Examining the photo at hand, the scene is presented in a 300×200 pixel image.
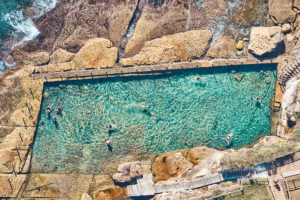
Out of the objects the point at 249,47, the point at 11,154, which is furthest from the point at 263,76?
the point at 11,154

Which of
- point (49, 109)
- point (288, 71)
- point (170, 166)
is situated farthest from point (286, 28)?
point (49, 109)

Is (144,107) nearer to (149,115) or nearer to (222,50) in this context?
(149,115)

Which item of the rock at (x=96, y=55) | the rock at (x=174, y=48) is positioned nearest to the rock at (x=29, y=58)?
the rock at (x=96, y=55)

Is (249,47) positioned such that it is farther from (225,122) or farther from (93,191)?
(93,191)

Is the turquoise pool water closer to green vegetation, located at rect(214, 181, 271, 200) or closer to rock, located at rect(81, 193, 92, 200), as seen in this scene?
rock, located at rect(81, 193, 92, 200)

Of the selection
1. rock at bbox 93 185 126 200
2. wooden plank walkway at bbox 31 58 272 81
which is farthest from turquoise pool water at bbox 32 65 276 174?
rock at bbox 93 185 126 200
